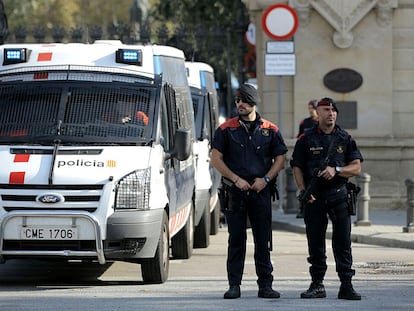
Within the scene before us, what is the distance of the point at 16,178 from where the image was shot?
12508 millimetres

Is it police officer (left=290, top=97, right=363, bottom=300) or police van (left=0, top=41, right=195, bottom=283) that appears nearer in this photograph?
police officer (left=290, top=97, right=363, bottom=300)

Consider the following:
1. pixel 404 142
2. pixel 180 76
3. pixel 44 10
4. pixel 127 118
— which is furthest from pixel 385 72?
pixel 44 10

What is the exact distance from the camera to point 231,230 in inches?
465

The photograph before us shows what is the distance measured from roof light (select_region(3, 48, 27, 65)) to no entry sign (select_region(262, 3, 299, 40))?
9.67 metres

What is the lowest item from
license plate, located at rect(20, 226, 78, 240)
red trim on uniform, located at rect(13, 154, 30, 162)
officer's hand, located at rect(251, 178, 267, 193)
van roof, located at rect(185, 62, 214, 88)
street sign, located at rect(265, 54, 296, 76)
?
license plate, located at rect(20, 226, 78, 240)

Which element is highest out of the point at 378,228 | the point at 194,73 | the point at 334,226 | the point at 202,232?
the point at 194,73

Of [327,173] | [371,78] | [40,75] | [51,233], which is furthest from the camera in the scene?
[371,78]

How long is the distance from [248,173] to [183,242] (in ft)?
14.0

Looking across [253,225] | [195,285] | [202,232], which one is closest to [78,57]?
[195,285]

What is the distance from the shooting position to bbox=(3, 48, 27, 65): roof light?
1373cm

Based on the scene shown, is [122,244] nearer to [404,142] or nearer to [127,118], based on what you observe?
[127,118]

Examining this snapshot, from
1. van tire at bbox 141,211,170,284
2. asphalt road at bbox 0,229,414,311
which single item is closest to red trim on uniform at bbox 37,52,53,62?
van tire at bbox 141,211,170,284

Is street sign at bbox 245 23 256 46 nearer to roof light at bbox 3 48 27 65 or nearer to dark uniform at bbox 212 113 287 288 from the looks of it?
roof light at bbox 3 48 27 65

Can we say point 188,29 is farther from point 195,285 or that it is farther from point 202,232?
point 195,285
